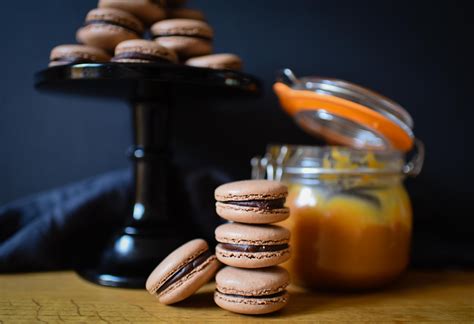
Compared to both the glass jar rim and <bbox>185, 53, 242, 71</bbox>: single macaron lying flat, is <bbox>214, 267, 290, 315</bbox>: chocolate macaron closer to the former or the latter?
the glass jar rim

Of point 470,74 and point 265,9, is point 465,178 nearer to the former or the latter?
point 470,74

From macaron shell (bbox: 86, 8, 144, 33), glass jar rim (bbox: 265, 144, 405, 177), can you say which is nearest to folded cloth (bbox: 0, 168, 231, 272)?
glass jar rim (bbox: 265, 144, 405, 177)

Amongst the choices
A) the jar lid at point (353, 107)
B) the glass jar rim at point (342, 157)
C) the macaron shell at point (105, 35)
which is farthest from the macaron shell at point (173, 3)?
the glass jar rim at point (342, 157)

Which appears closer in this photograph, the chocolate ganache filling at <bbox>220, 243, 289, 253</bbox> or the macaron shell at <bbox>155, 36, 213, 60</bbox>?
the chocolate ganache filling at <bbox>220, 243, 289, 253</bbox>

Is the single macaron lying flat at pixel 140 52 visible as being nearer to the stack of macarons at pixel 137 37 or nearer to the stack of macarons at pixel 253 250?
the stack of macarons at pixel 137 37

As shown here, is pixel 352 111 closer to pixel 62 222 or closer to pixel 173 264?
pixel 173 264

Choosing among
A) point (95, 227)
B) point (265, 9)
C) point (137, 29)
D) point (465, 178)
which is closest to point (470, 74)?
point (465, 178)

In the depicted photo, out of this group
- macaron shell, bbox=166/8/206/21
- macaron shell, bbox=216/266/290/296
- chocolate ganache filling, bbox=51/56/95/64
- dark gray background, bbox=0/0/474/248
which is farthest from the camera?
dark gray background, bbox=0/0/474/248
